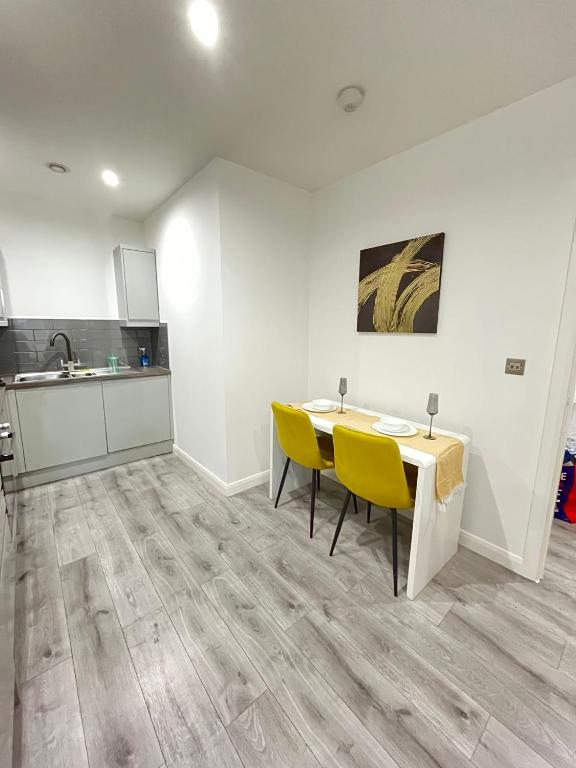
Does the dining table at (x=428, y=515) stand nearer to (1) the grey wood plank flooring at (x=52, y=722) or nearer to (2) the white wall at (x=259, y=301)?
(2) the white wall at (x=259, y=301)

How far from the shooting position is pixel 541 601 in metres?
1.62

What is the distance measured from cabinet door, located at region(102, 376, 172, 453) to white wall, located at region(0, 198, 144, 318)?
1.02 m

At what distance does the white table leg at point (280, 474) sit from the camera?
246 cm

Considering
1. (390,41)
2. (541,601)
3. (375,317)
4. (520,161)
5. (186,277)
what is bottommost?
(541,601)

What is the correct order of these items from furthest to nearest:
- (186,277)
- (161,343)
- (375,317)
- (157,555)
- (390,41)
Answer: (161,343), (186,277), (375,317), (157,555), (390,41)

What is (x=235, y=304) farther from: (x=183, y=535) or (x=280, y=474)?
(x=183, y=535)

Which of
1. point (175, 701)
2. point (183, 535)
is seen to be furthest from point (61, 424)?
point (175, 701)

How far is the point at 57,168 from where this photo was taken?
2348 millimetres

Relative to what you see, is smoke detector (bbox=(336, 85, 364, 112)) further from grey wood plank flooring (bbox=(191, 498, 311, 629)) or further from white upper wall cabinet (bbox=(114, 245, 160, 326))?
grey wood plank flooring (bbox=(191, 498, 311, 629))

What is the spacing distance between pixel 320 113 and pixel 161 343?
8.34ft

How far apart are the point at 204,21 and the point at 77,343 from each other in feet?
9.81

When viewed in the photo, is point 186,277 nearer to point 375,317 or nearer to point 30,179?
point 30,179

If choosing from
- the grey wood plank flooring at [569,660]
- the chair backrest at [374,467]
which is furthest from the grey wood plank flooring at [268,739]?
the grey wood plank flooring at [569,660]

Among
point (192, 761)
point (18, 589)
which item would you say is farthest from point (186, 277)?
point (192, 761)
